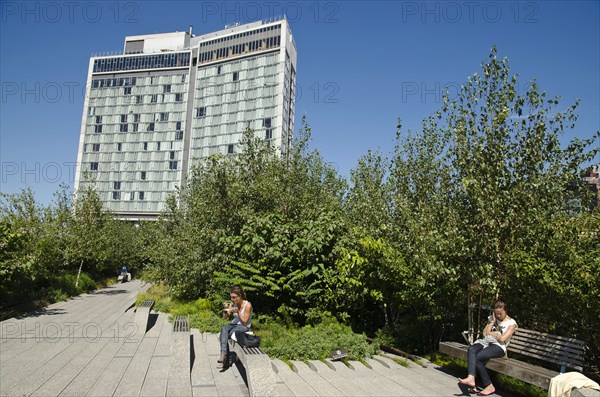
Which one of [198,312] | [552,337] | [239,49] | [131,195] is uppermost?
[239,49]

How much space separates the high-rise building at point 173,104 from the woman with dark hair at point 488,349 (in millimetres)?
78434

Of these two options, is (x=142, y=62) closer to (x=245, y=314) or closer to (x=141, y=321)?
(x=141, y=321)

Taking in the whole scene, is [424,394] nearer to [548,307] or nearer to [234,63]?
[548,307]

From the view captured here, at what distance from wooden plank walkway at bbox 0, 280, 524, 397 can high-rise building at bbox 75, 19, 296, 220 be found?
75.4m

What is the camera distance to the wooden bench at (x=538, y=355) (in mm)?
6395

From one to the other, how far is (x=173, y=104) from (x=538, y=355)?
3971 inches

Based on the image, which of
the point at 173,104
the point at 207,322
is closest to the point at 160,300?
the point at 207,322

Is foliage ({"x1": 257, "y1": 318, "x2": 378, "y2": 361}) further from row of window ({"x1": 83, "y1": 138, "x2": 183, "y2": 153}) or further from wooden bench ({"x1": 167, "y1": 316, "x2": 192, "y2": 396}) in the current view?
row of window ({"x1": 83, "y1": 138, "x2": 183, "y2": 153})

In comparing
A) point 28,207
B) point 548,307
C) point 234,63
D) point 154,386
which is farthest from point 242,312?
point 234,63

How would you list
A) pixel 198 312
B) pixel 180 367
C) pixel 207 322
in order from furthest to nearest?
pixel 198 312 < pixel 207 322 < pixel 180 367

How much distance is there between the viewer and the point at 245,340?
318 inches

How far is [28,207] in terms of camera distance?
837 inches

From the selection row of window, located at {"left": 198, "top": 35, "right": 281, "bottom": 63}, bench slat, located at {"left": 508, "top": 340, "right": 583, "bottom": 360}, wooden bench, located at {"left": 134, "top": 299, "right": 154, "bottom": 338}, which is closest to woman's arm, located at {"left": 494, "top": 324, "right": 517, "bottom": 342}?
bench slat, located at {"left": 508, "top": 340, "right": 583, "bottom": 360}

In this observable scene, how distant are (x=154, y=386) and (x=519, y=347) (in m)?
6.52
